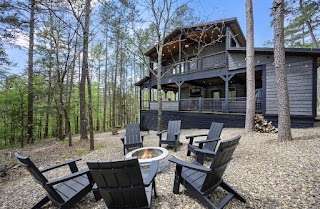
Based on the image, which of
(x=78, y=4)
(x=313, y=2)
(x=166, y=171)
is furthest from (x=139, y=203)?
(x=313, y=2)

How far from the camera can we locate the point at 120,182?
184 cm

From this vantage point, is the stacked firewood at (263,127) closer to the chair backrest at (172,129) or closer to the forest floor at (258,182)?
the forest floor at (258,182)

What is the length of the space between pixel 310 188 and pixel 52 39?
35.4 ft

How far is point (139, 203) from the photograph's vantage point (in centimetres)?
196

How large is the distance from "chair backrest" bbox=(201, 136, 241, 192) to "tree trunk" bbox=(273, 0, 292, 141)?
3.58 meters

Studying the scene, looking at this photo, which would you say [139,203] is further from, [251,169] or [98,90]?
[98,90]

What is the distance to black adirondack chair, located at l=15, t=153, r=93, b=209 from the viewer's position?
2105 millimetres

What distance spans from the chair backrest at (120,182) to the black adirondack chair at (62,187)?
0.64 m

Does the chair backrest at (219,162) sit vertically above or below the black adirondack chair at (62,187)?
above

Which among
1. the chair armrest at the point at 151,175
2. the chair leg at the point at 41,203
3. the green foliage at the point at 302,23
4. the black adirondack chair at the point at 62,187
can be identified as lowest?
the chair leg at the point at 41,203

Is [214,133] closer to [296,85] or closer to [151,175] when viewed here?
[151,175]

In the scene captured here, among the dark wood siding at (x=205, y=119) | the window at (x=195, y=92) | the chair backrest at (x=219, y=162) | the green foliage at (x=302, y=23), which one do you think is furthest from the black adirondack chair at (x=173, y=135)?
the green foliage at (x=302, y=23)

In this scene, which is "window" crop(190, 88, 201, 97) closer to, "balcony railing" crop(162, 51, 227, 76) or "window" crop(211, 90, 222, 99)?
"window" crop(211, 90, 222, 99)

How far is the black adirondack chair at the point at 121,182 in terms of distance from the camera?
5.73 feet
